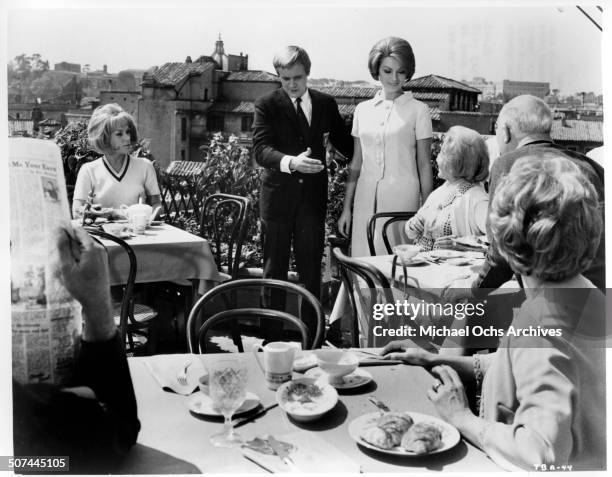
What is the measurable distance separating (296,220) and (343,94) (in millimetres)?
608

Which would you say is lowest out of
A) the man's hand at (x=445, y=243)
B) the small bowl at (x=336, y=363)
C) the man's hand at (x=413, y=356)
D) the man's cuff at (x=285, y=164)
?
the man's hand at (x=413, y=356)

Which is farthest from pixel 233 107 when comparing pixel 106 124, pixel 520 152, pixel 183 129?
pixel 520 152

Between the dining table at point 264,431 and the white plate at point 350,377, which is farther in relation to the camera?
the white plate at point 350,377

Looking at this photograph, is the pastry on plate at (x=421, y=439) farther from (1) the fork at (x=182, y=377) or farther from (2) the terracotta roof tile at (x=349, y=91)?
(2) the terracotta roof tile at (x=349, y=91)

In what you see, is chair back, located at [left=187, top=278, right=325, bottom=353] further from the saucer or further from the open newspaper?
the open newspaper

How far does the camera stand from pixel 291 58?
2.65 m

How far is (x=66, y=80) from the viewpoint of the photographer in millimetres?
2559

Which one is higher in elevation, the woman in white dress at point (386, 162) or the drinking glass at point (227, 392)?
the woman in white dress at point (386, 162)

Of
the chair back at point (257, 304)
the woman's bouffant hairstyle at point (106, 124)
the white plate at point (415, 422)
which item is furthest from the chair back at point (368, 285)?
the woman's bouffant hairstyle at point (106, 124)

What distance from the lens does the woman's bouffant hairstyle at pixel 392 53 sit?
2.58 meters

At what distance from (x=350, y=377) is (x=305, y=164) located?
1321mm

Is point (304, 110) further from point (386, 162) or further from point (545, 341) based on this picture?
point (545, 341)

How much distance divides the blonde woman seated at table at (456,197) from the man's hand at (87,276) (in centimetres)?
200

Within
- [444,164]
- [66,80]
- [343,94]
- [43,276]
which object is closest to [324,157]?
[343,94]
